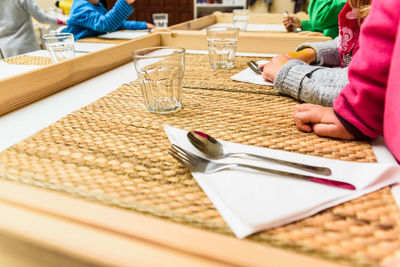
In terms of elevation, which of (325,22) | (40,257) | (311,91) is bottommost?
(40,257)

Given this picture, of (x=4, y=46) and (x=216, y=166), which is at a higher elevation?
(x=4, y=46)

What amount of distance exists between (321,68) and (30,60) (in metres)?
0.88

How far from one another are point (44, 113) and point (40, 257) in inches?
14.0

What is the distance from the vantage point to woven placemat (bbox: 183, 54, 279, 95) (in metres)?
0.65

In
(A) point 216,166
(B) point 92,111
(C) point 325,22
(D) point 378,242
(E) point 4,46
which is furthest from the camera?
(E) point 4,46

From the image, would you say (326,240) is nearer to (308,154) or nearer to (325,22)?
(308,154)

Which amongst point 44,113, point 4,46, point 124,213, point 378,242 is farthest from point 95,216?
point 4,46

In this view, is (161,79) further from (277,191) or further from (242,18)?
(242,18)

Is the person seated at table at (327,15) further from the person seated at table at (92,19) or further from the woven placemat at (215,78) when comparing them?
the person seated at table at (92,19)

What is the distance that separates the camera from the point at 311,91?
0.54 metres

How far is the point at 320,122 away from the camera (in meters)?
0.45

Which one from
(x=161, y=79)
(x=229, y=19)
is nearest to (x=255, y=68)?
(x=161, y=79)

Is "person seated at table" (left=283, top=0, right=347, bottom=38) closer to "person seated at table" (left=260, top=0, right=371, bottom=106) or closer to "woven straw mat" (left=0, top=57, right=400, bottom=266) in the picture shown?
"person seated at table" (left=260, top=0, right=371, bottom=106)

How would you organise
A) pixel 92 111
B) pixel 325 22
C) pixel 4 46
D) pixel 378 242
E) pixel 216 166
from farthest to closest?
pixel 4 46
pixel 325 22
pixel 92 111
pixel 216 166
pixel 378 242
